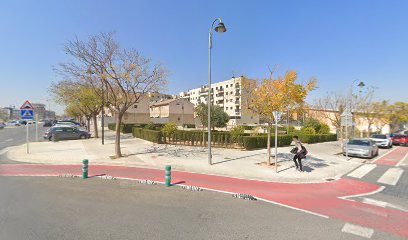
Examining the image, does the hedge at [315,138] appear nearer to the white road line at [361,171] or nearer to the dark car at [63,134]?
the white road line at [361,171]

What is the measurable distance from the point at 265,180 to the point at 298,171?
2.33 metres

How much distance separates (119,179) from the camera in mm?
7484

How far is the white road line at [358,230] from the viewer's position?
396cm

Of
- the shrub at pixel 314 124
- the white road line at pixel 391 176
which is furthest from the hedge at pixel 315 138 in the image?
the white road line at pixel 391 176

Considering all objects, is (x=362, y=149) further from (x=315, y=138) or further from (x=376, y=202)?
(x=376, y=202)

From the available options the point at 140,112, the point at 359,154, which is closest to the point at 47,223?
the point at 359,154

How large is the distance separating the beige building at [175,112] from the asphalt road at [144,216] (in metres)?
48.0

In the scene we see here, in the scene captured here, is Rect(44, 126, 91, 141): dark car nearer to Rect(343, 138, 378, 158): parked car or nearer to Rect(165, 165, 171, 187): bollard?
Rect(165, 165, 171, 187): bollard

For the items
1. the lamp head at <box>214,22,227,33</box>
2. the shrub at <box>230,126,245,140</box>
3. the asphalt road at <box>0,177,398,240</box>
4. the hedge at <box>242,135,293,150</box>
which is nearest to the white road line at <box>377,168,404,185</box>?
the asphalt road at <box>0,177,398,240</box>

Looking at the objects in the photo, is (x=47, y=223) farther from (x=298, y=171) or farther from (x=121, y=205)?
(x=298, y=171)

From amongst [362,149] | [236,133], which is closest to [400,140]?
[362,149]

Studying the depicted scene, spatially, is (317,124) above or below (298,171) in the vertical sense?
above

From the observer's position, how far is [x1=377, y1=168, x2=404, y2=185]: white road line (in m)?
7.99

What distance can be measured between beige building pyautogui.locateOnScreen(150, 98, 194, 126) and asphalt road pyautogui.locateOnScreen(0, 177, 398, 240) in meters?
48.0
